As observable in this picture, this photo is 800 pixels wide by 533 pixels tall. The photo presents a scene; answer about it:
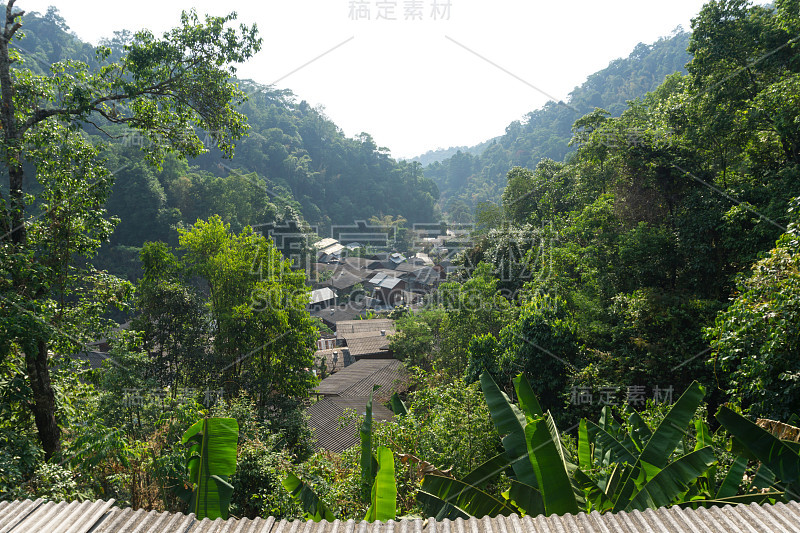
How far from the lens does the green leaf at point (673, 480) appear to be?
3.11 m

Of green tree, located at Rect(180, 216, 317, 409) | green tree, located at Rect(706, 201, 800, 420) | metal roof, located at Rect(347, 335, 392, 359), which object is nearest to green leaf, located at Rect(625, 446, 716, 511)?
green tree, located at Rect(706, 201, 800, 420)

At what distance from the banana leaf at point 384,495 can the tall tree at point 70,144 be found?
4.32 m

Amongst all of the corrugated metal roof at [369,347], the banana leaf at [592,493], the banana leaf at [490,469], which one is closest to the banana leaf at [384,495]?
the banana leaf at [490,469]

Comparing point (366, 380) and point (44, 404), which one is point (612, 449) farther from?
point (366, 380)

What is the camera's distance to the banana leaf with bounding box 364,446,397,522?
3346 mm

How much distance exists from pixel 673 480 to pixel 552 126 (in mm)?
98318

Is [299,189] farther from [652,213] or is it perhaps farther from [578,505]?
[578,505]

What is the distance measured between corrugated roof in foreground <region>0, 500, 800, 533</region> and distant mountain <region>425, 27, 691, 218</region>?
233ft

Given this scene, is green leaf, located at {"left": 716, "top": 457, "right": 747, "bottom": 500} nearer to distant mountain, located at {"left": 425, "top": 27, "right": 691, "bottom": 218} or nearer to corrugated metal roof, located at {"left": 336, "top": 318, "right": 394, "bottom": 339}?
corrugated metal roof, located at {"left": 336, "top": 318, "right": 394, "bottom": 339}

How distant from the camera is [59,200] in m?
5.87

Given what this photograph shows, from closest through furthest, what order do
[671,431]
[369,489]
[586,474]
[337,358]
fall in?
[671,431] → [586,474] → [369,489] → [337,358]

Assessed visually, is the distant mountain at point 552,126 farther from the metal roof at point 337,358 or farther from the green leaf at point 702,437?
the green leaf at point 702,437

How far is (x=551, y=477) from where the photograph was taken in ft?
10.5

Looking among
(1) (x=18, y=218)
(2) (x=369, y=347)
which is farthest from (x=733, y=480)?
(2) (x=369, y=347)
